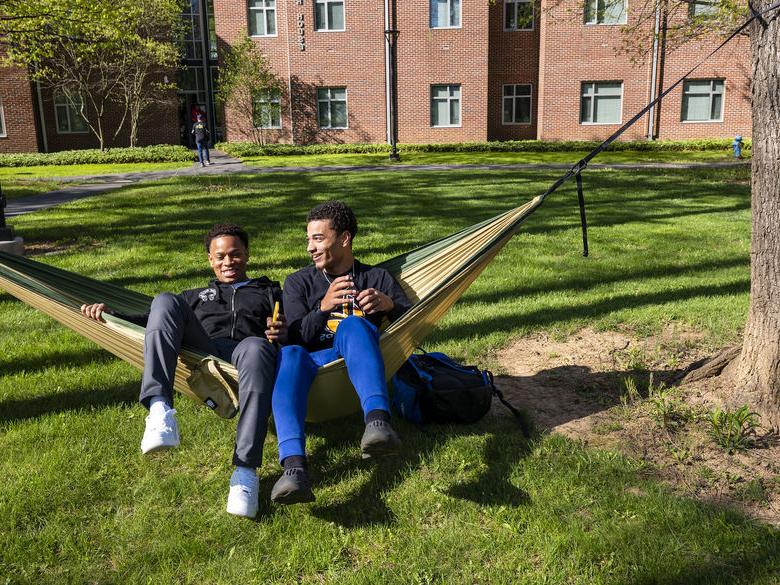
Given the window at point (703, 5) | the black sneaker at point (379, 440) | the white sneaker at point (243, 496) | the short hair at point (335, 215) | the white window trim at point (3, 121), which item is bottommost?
the white sneaker at point (243, 496)

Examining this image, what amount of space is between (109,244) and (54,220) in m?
1.92

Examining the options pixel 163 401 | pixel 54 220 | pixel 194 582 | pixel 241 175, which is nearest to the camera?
pixel 194 582

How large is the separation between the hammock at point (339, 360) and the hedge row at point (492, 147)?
17109 millimetres

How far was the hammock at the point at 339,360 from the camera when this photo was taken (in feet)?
8.60

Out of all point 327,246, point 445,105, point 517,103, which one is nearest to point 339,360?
point 327,246

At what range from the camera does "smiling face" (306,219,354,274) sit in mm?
3008

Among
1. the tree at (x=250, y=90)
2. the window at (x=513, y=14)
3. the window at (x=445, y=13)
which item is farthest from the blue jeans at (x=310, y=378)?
the window at (x=513, y=14)

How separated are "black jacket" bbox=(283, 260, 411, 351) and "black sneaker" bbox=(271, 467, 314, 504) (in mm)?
735

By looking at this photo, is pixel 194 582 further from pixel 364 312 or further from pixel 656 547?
pixel 656 547

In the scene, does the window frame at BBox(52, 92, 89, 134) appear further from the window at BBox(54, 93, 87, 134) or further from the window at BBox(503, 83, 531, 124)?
the window at BBox(503, 83, 531, 124)

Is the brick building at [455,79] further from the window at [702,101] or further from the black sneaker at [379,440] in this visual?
the black sneaker at [379,440]

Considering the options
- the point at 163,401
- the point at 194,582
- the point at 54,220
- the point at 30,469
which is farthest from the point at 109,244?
the point at 194,582

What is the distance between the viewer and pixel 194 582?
7.08 feet

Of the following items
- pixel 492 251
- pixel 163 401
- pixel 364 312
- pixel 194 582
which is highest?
pixel 492 251
